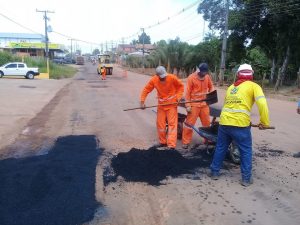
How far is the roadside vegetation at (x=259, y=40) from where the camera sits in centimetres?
2222

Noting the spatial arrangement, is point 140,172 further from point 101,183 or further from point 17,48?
point 17,48

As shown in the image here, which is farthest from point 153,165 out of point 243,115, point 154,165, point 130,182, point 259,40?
point 259,40

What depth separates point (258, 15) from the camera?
2422cm

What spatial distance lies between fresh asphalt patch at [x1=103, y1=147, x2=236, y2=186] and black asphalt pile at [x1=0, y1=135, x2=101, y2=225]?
0.42 m

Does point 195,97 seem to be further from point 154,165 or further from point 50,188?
point 50,188

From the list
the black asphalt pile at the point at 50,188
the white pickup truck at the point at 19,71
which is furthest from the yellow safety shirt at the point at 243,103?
the white pickup truck at the point at 19,71

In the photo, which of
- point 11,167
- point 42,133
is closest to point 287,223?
point 11,167

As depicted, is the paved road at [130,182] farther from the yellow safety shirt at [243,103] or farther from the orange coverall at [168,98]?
the yellow safety shirt at [243,103]

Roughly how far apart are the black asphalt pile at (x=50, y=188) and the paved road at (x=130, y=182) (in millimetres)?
12

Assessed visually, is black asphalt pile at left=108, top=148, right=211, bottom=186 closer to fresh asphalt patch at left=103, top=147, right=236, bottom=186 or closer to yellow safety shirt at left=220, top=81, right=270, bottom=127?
fresh asphalt patch at left=103, top=147, right=236, bottom=186

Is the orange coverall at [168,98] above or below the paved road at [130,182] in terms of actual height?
above

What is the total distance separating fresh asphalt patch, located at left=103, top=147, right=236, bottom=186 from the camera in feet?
18.3

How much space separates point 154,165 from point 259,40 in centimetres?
2255

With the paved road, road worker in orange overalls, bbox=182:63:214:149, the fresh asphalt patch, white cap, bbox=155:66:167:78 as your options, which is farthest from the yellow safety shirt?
white cap, bbox=155:66:167:78
